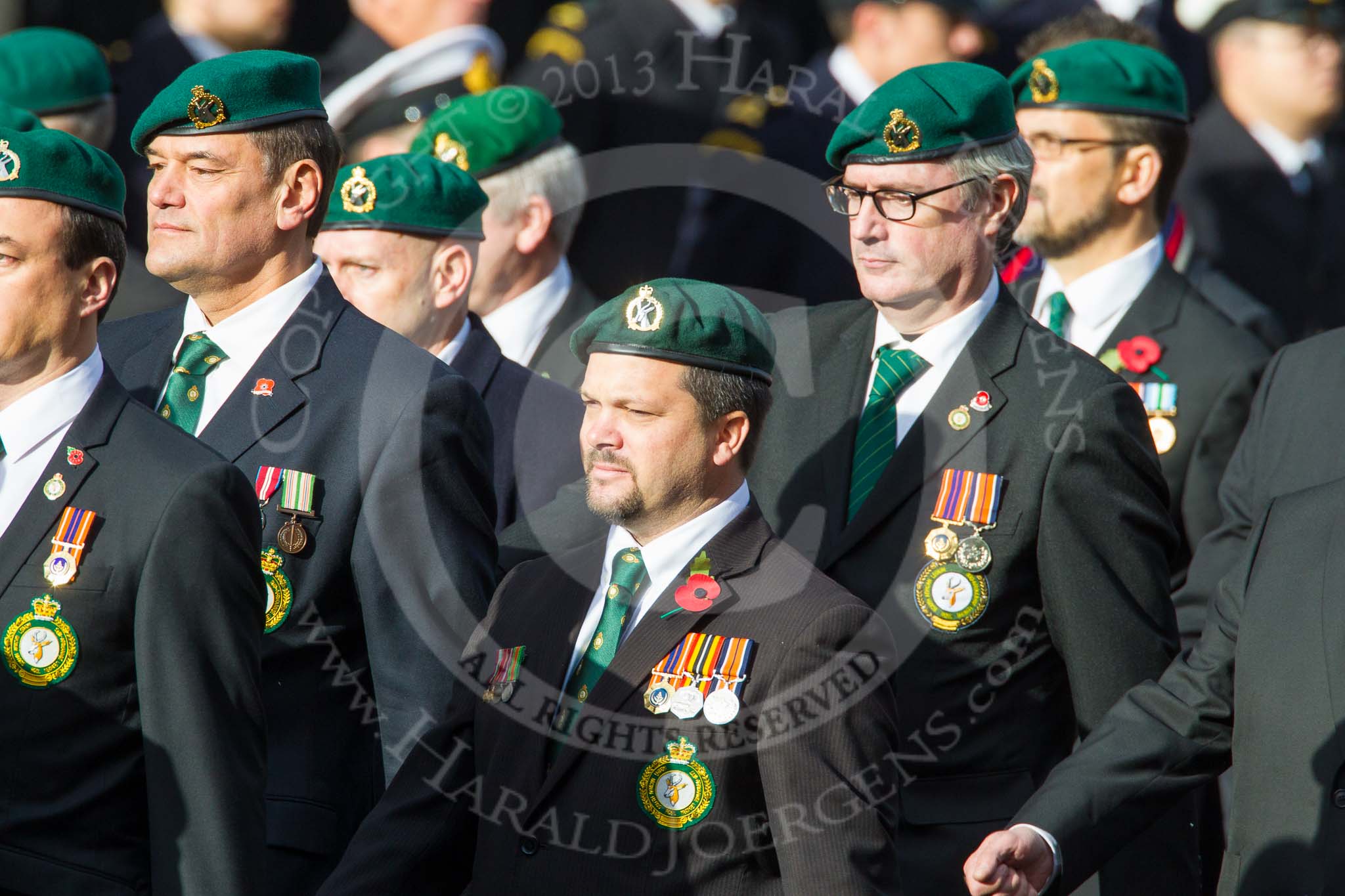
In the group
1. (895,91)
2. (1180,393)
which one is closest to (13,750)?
(895,91)

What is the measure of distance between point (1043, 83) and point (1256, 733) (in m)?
2.79

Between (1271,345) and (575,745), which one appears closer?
(575,745)

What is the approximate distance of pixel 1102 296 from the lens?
19.2ft

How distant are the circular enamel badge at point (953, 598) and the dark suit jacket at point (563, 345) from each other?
1.70m

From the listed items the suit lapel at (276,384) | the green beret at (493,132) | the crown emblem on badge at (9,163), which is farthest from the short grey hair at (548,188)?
the crown emblem on badge at (9,163)

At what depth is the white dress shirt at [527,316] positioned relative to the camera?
20.3 ft

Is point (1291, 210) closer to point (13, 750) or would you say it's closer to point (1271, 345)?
point (1271, 345)

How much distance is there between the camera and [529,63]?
7.23 meters

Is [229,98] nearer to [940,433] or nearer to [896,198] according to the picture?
[896,198]

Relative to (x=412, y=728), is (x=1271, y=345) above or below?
above

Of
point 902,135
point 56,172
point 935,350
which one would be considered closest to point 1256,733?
point 935,350

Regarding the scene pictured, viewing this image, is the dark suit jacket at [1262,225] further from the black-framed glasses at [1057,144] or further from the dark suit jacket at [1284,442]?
the dark suit jacket at [1284,442]

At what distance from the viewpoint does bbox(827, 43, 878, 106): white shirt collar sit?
7152 mm

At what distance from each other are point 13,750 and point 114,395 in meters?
0.68
